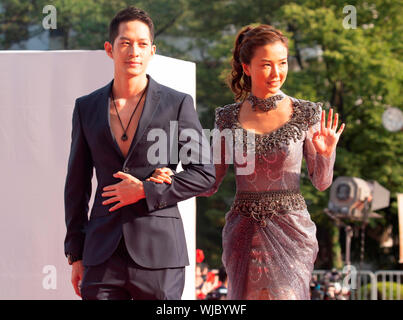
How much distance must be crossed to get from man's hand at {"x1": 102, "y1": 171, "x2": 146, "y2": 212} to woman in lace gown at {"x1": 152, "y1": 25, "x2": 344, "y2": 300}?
2.85 ft

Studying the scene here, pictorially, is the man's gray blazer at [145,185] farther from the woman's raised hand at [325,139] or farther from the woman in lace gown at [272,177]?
the woman's raised hand at [325,139]

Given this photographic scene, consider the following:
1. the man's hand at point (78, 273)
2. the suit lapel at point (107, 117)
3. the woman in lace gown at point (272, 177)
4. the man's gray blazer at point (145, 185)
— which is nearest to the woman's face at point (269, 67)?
the woman in lace gown at point (272, 177)

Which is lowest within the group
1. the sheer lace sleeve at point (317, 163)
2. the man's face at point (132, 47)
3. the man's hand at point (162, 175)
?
the man's hand at point (162, 175)

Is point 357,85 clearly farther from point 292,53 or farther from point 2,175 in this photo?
point 2,175

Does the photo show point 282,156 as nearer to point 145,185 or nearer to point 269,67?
point 269,67

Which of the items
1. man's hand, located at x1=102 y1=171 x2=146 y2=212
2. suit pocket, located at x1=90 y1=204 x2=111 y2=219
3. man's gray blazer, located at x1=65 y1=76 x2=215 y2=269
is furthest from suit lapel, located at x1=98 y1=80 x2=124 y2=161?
suit pocket, located at x1=90 y1=204 x2=111 y2=219

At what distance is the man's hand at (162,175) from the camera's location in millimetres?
3480

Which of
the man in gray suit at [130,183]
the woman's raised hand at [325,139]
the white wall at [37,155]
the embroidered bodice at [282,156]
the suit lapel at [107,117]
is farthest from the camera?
the white wall at [37,155]

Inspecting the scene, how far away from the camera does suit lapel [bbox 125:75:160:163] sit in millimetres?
3516

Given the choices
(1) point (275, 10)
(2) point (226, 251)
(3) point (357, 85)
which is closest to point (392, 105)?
(3) point (357, 85)

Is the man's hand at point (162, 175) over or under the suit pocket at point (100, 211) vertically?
over

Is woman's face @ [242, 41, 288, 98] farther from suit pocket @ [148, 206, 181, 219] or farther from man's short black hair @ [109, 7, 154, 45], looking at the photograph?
suit pocket @ [148, 206, 181, 219]

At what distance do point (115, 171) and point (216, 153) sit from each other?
1.18 metres

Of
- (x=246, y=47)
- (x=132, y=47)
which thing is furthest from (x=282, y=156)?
(x=132, y=47)
